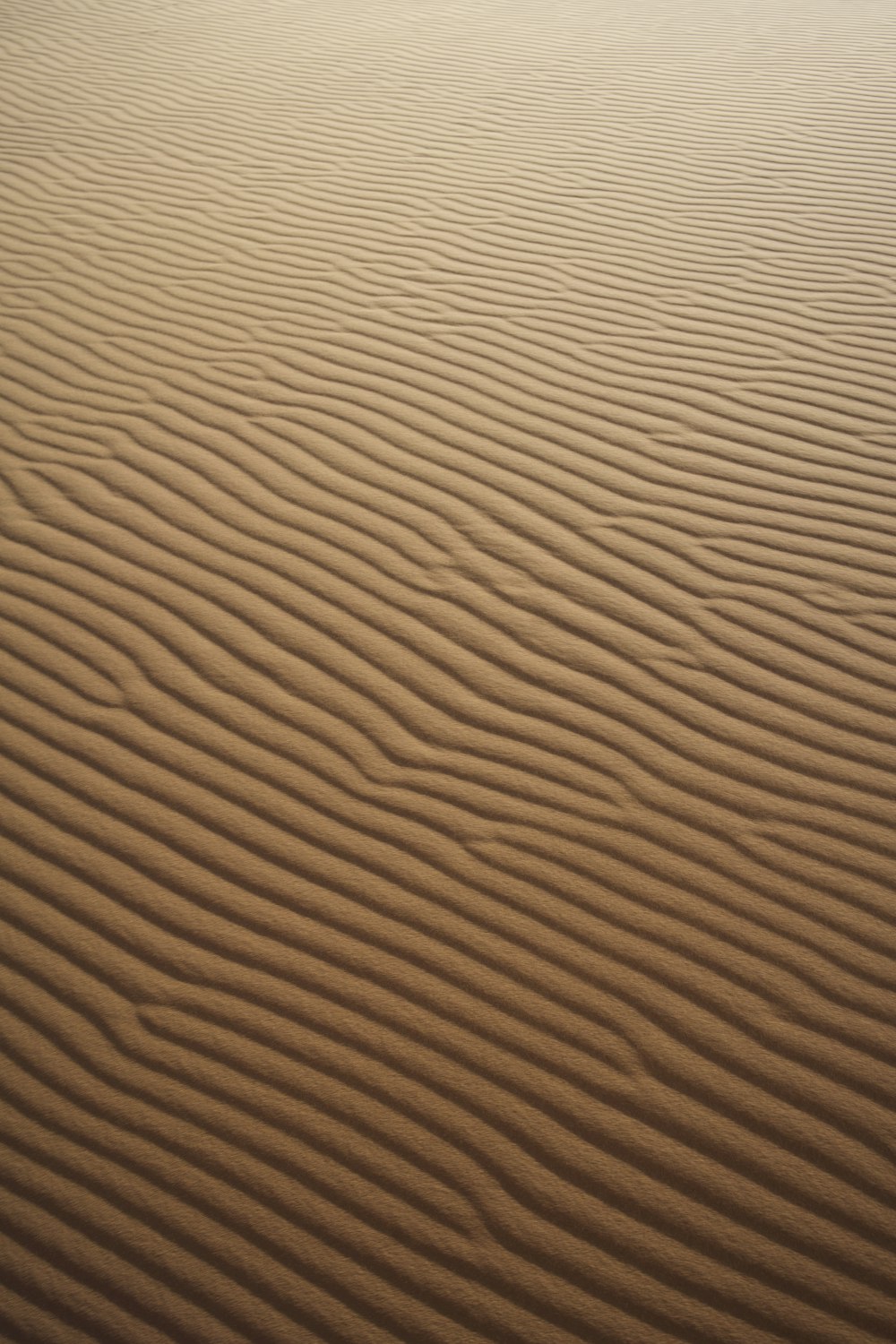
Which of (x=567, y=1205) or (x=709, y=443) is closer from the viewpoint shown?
(x=567, y=1205)

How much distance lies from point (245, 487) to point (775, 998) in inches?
87.0

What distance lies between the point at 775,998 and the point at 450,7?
10.8 meters

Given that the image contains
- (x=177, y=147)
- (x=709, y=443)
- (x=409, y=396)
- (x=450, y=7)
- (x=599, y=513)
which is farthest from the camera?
(x=450, y=7)

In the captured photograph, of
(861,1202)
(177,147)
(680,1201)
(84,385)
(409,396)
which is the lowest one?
(680,1201)

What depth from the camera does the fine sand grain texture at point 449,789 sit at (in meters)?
1.92

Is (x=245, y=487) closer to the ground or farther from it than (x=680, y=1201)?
farther from it

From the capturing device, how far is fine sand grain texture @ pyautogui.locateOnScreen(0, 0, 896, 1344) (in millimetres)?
1918

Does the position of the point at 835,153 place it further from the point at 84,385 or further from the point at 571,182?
the point at 84,385

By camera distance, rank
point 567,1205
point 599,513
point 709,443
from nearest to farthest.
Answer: point 567,1205 → point 599,513 → point 709,443

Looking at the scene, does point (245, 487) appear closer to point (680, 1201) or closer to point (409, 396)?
point (409, 396)

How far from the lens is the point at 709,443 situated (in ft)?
12.4

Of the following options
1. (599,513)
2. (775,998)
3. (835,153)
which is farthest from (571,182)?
(775,998)

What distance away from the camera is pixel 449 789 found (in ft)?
8.61

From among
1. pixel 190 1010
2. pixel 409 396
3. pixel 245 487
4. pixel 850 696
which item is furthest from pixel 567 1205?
pixel 409 396
